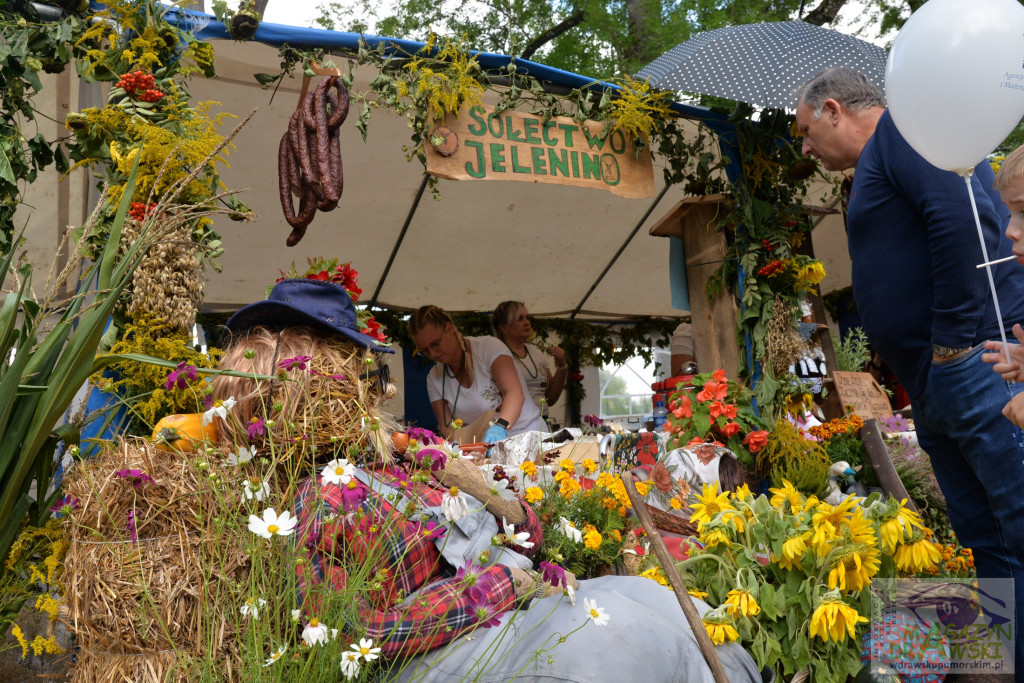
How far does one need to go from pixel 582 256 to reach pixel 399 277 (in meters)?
1.64

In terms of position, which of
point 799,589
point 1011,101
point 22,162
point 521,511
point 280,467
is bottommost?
point 799,589

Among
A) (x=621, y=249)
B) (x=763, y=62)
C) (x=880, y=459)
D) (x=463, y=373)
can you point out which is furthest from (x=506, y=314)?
(x=880, y=459)

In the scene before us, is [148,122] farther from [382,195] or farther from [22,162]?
[382,195]

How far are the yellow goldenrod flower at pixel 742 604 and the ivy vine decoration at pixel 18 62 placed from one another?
2.62 meters

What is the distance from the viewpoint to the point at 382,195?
5297mm

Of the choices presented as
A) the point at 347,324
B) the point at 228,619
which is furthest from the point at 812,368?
the point at 228,619

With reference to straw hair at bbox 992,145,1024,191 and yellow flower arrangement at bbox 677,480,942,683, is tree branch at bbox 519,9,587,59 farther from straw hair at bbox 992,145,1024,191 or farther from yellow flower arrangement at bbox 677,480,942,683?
yellow flower arrangement at bbox 677,480,942,683

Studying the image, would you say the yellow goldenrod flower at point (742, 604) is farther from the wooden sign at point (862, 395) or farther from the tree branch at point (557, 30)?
the tree branch at point (557, 30)

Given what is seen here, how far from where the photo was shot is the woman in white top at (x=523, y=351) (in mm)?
5332

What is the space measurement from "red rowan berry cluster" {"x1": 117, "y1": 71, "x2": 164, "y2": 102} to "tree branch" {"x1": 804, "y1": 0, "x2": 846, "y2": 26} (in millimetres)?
10341

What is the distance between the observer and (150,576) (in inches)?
56.0

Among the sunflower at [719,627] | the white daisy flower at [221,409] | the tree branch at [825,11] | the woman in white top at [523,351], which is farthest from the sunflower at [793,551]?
the tree branch at [825,11]

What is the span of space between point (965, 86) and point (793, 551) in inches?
52.0

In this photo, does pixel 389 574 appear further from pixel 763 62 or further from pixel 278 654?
pixel 763 62
